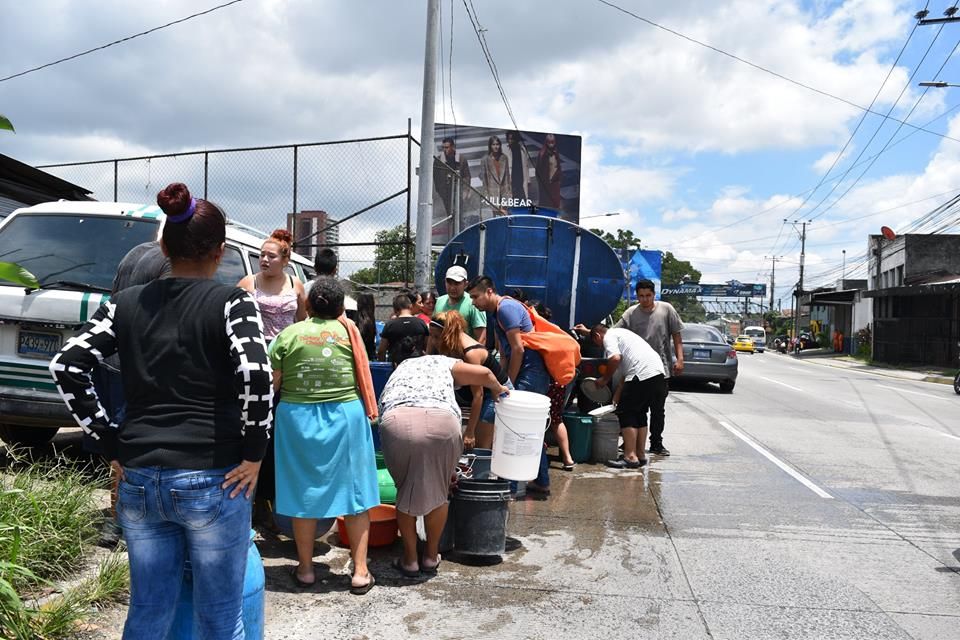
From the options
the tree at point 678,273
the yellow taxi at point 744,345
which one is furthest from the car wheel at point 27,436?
the tree at point 678,273

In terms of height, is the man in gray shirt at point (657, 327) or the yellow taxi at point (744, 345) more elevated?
the man in gray shirt at point (657, 327)

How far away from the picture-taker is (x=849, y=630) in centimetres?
A: 395

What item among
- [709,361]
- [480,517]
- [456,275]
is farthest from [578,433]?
[709,361]

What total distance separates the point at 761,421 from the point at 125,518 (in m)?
11.4

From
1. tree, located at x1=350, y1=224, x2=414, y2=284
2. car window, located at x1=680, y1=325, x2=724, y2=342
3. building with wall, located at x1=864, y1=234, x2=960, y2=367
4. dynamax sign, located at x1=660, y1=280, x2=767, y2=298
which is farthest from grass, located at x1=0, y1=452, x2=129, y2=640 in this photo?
dynamax sign, located at x1=660, y1=280, x2=767, y2=298

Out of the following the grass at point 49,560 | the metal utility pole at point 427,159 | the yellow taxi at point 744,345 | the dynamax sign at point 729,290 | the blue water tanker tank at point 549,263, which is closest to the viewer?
the grass at point 49,560

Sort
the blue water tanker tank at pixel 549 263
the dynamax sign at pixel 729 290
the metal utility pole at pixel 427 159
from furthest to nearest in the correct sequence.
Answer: the dynamax sign at pixel 729 290, the metal utility pole at pixel 427 159, the blue water tanker tank at pixel 549 263

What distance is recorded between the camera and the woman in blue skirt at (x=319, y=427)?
427cm

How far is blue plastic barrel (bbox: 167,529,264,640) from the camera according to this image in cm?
272

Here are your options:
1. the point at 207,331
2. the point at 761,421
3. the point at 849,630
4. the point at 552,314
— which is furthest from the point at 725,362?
the point at 207,331

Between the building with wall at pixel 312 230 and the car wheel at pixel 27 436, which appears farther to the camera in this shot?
the building with wall at pixel 312 230

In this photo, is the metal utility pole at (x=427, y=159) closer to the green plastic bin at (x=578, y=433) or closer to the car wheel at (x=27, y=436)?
the green plastic bin at (x=578, y=433)

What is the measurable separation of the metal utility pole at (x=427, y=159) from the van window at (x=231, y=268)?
12.5 feet

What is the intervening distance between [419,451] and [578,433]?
4005 millimetres
